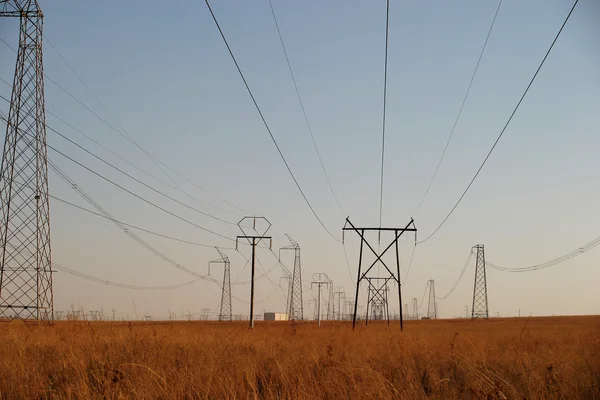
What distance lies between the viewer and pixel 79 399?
27.2ft

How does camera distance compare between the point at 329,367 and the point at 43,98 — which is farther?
the point at 43,98

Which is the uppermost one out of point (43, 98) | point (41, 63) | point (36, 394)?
point (41, 63)

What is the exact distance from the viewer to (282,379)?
10547 millimetres

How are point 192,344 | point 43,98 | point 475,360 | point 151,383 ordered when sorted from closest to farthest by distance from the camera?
1. point 151,383
2. point 475,360
3. point 192,344
4. point 43,98

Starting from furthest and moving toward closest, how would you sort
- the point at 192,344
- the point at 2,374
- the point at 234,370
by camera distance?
the point at 192,344 < the point at 234,370 < the point at 2,374

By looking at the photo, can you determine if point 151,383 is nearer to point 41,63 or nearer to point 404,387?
point 404,387

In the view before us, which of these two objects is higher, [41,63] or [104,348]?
[41,63]

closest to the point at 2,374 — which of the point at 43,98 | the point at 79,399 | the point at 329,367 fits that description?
the point at 79,399

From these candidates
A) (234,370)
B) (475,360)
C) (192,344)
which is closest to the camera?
(234,370)

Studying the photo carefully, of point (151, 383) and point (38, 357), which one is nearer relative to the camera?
point (151, 383)

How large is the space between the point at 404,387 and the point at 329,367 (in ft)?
5.88

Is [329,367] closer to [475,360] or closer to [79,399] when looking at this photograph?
[475,360]

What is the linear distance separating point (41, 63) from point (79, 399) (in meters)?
27.2

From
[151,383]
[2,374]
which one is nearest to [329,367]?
[151,383]
